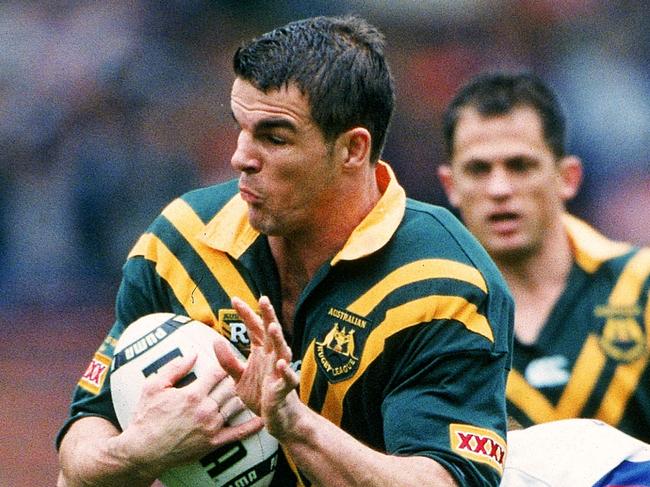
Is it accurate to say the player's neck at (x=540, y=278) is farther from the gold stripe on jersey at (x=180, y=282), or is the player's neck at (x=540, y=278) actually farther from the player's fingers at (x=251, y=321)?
the player's fingers at (x=251, y=321)

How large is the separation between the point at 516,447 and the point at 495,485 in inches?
14.1

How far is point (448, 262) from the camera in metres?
3.50

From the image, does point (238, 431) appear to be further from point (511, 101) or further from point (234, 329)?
point (511, 101)

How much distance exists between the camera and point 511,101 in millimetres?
5637

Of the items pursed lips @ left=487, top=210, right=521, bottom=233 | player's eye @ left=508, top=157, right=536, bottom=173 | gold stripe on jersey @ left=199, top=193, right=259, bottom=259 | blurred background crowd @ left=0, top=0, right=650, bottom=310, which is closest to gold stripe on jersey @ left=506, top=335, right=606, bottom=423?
pursed lips @ left=487, top=210, right=521, bottom=233

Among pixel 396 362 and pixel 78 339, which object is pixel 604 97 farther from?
pixel 396 362

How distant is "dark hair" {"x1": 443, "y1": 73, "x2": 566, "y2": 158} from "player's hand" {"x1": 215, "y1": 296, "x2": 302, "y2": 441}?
2.64m

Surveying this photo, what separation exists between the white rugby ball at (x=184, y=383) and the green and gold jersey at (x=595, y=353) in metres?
1.75

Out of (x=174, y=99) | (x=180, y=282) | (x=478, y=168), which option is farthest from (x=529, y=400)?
(x=174, y=99)

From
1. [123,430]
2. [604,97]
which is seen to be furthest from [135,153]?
[123,430]

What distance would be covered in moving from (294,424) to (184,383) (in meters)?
0.42

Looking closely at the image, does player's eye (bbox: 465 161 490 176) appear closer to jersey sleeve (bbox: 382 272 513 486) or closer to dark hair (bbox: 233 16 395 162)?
dark hair (bbox: 233 16 395 162)

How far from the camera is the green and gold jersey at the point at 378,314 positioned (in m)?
3.40

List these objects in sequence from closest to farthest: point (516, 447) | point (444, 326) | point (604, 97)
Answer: point (444, 326) < point (516, 447) < point (604, 97)
